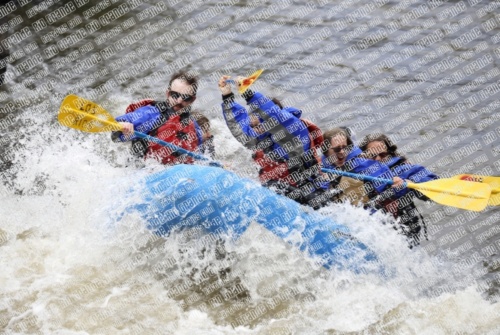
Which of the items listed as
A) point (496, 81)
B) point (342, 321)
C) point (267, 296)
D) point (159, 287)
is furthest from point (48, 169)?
point (496, 81)

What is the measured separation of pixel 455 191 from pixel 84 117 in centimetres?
295

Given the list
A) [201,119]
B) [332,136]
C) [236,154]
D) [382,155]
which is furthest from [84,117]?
[382,155]

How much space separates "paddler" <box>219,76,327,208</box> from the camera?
18.4 ft

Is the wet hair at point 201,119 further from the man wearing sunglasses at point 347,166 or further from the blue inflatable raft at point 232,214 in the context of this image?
the man wearing sunglasses at point 347,166

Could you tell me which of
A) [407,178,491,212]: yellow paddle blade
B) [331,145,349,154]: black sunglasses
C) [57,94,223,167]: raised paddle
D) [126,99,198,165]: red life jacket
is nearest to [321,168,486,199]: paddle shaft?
[407,178,491,212]: yellow paddle blade

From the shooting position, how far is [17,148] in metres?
6.89

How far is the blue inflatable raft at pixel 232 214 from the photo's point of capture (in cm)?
516

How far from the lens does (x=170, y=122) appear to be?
5.65 m

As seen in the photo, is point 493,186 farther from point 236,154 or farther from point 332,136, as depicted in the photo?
point 236,154

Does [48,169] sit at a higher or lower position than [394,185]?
higher

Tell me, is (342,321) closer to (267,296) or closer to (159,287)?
(267,296)

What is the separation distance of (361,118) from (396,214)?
91.4 inches

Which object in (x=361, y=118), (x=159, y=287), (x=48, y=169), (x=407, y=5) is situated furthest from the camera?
(x=407, y=5)

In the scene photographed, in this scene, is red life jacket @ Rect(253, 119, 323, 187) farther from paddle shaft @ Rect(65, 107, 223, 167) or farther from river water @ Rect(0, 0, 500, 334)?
river water @ Rect(0, 0, 500, 334)
